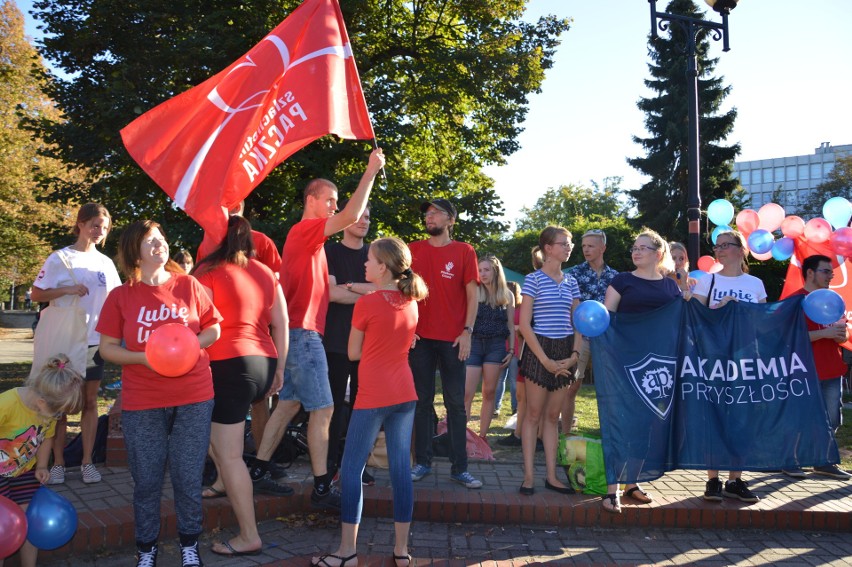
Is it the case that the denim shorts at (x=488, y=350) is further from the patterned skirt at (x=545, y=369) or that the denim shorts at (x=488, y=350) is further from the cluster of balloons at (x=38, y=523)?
the cluster of balloons at (x=38, y=523)

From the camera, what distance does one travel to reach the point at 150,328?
3.66 meters

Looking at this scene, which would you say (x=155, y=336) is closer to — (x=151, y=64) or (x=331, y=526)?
(x=331, y=526)

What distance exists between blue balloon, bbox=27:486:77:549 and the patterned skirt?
10.6 feet

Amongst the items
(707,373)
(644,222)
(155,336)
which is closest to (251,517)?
(155,336)

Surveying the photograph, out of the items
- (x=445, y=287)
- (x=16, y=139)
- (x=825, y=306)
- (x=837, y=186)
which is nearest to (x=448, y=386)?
(x=445, y=287)

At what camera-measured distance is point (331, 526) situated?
4789mm

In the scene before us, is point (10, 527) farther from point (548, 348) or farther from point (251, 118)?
point (548, 348)

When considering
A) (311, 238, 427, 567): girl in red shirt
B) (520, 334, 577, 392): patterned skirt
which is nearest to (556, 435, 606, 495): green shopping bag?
(520, 334, 577, 392): patterned skirt

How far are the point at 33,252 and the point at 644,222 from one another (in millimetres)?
28302

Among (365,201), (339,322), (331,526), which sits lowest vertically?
(331,526)

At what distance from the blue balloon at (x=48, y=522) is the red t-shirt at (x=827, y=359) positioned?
604cm

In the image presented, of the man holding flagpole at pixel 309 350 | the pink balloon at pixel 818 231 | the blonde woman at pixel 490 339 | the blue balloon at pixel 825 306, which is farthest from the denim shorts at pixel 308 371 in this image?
the pink balloon at pixel 818 231

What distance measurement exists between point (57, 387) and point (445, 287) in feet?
9.53

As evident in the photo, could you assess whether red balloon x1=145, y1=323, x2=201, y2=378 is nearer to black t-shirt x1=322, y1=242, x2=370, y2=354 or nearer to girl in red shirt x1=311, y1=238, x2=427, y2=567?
girl in red shirt x1=311, y1=238, x2=427, y2=567
